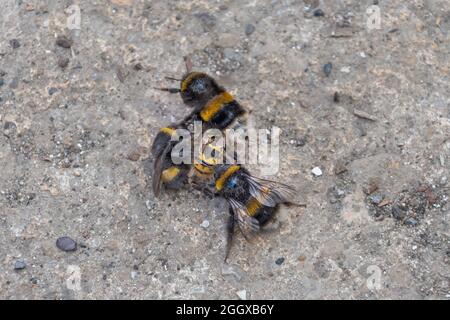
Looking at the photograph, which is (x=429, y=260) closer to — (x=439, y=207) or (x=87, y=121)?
(x=439, y=207)

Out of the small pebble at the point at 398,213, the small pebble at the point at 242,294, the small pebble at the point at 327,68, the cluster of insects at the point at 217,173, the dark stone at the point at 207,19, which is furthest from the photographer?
the dark stone at the point at 207,19

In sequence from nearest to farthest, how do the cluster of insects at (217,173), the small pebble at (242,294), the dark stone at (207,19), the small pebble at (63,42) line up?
the small pebble at (242,294), the cluster of insects at (217,173), the small pebble at (63,42), the dark stone at (207,19)

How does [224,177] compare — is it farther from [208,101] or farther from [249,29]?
[249,29]

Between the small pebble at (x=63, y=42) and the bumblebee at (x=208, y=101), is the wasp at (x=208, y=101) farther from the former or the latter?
the small pebble at (x=63, y=42)

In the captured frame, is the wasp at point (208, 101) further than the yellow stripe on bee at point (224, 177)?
Yes

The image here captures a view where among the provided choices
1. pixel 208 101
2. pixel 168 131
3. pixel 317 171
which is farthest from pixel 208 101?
pixel 317 171

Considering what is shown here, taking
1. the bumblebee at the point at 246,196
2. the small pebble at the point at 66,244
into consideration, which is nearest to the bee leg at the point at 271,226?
the bumblebee at the point at 246,196

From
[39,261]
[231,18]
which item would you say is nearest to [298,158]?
[231,18]
